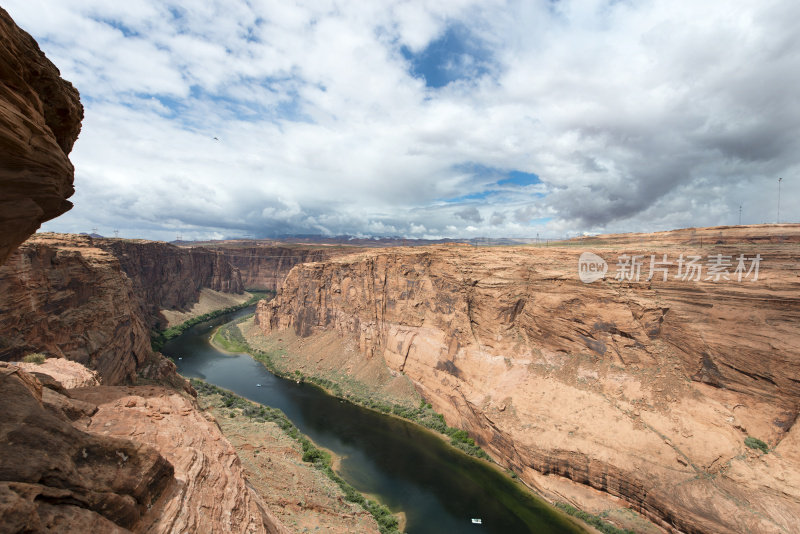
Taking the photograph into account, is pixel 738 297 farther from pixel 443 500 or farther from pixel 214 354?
pixel 214 354

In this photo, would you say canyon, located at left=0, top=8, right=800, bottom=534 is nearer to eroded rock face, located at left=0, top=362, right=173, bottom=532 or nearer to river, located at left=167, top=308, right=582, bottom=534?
eroded rock face, located at left=0, top=362, right=173, bottom=532

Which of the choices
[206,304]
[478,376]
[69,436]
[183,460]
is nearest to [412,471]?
[478,376]

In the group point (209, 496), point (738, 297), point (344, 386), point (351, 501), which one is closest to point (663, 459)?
point (738, 297)

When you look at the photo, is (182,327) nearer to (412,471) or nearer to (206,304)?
(206,304)

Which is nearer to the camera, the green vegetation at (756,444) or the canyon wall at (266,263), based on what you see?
the green vegetation at (756,444)

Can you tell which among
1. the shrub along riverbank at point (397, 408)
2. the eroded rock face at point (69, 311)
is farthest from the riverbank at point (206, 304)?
the eroded rock face at point (69, 311)

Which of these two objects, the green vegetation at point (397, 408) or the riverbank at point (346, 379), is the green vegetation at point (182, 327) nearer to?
the riverbank at point (346, 379)
